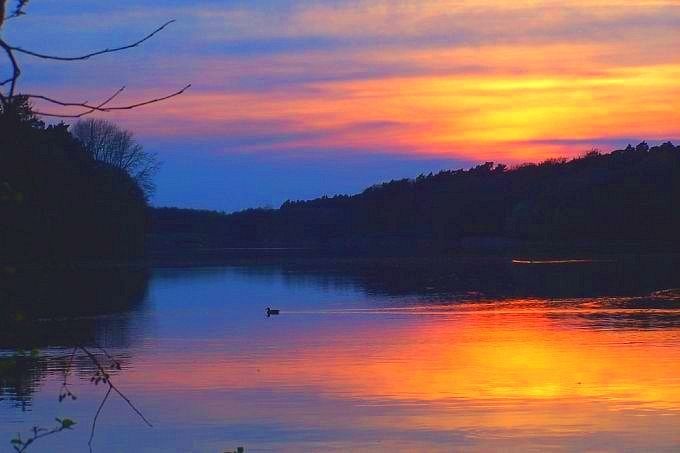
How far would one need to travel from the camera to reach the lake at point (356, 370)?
13867mm

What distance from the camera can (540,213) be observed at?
95.8 meters

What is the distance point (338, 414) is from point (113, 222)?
49311 mm

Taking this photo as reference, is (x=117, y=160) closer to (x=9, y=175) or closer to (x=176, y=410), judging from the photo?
(x=176, y=410)

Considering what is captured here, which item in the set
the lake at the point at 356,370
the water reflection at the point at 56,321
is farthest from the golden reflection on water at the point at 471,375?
the water reflection at the point at 56,321

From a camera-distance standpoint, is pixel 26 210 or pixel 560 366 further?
pixel 560 366

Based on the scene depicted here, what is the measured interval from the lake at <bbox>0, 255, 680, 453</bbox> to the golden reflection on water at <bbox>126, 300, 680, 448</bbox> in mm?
47

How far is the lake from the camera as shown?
13.9 metres

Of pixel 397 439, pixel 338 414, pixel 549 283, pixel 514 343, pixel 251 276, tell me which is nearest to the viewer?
pixel 397 439

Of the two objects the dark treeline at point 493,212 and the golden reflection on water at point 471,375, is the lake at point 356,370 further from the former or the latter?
the dark treeline at point 493,212

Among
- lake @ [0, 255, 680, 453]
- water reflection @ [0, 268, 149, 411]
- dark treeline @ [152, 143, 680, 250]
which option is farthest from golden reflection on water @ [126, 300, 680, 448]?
dark treeline @ [152, 143, 680, 250]

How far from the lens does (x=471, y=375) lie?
1953 centimetres

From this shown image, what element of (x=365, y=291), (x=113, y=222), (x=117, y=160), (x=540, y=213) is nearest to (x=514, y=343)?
(x=365, y=291)

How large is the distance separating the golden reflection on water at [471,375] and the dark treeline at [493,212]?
60.7m

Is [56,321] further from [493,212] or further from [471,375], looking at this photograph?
Answer: [493,212]
